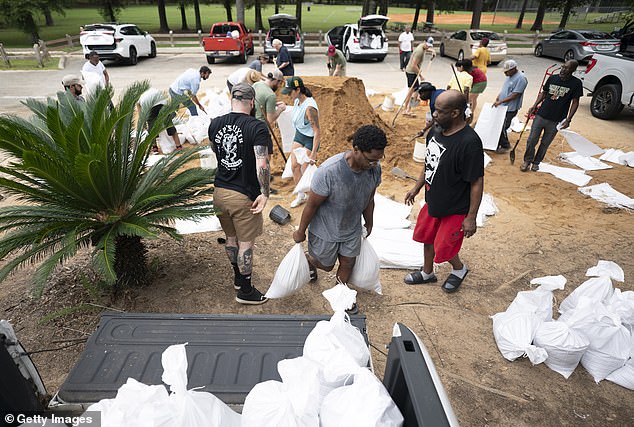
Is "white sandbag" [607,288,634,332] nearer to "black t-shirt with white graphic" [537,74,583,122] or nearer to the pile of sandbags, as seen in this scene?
the pile of sandbags

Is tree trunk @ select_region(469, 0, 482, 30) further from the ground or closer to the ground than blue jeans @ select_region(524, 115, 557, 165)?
further from the ground

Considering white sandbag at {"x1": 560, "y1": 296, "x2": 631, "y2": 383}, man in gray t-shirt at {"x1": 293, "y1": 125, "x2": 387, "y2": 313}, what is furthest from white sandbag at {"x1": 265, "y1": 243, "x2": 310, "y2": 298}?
white sandbag at {"x1": 560, "y1": 296, "x2": 631, "y2": 383}

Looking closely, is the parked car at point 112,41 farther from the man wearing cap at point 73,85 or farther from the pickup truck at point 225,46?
the man wearing cap at point 73,85

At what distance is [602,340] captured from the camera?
2674mm

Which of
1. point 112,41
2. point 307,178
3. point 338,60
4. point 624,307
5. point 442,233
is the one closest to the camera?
point 624,307

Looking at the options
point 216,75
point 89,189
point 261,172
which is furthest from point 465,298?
point 216,75

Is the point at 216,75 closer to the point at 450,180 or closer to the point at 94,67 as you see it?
the point at 94,67

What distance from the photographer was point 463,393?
8.65 feet

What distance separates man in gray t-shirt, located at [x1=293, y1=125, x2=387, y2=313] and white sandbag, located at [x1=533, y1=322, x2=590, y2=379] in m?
1.50

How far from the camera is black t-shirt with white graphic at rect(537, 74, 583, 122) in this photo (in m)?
5.41

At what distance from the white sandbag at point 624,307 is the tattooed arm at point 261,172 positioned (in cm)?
278

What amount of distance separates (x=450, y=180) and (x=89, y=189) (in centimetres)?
288

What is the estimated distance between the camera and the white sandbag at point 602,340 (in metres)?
2.66

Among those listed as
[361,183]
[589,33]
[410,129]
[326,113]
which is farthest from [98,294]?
[589,33]
